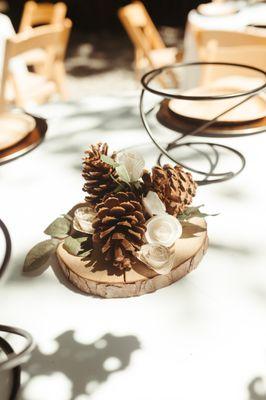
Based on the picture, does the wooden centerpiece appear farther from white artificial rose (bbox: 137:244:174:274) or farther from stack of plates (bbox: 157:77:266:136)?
stack of plates (bbox: 157:77:266:136)

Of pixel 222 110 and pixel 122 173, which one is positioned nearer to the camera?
pixel 122 173

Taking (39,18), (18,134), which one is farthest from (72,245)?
(39,18)

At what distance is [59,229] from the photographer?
0.82 m

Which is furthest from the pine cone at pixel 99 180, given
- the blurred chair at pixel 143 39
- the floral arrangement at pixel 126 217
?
the blurred chair at pixel 143 39

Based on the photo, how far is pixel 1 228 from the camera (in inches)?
36.2

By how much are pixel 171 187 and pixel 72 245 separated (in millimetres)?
192

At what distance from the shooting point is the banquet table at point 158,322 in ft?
1.97

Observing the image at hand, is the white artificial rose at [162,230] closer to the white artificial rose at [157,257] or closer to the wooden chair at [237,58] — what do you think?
the white artificial rose at [157,257]

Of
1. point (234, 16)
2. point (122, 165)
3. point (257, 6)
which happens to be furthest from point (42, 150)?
point (257, 6)

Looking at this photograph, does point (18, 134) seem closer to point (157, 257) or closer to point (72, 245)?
point (72, 245)

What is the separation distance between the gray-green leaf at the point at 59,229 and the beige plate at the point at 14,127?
285 mm

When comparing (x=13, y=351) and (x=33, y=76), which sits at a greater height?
(x=13, y=351)

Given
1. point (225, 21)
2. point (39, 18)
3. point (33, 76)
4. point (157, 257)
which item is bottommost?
point (33, 76)

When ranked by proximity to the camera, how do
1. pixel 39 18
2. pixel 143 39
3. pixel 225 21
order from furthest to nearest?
pixel 39 18 → pixel 143 39 → pixel 225 21
